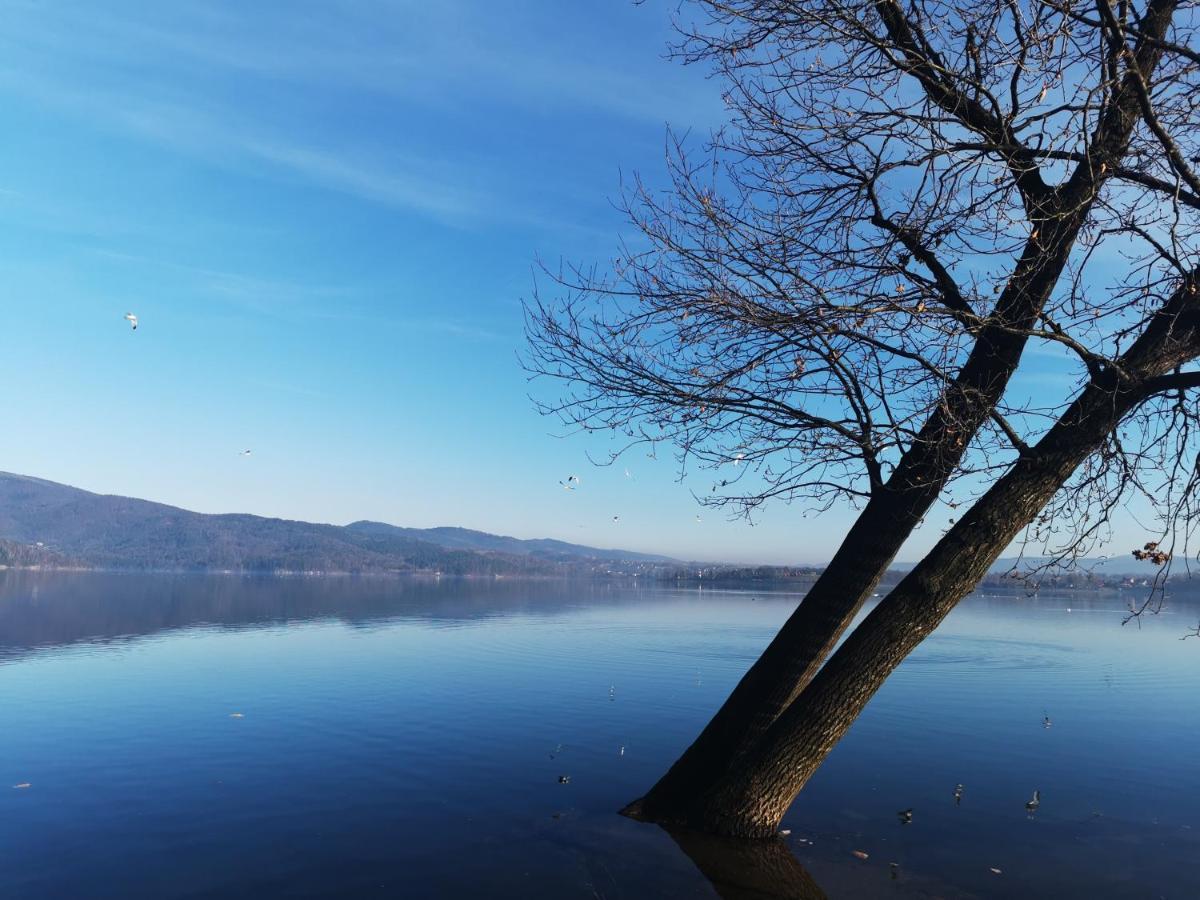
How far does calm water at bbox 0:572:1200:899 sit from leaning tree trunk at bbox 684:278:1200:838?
0.91 meters

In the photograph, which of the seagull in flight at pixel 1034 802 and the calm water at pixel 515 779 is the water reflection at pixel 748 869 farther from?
the seagull in flight at pixel 1034 802

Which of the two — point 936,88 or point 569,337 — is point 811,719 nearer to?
point 569,337

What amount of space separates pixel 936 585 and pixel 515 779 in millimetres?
8750

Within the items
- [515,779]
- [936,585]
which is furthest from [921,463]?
[515,779]

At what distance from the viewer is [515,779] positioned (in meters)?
14.0

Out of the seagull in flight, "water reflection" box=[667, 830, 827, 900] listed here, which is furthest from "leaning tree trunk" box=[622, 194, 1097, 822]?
the seagull in flight

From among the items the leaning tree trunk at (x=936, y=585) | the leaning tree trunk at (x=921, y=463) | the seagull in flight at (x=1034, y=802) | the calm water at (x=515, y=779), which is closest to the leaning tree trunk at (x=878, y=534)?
the leaning tree trunk at (x=921, y=463)

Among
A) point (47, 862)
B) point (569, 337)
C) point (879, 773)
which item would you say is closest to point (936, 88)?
point (569, 337)

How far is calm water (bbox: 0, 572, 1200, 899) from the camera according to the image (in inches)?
371

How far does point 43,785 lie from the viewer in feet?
43.3

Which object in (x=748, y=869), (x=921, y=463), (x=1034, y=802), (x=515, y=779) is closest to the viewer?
(x=921, y=463)

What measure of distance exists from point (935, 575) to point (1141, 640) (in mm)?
54644

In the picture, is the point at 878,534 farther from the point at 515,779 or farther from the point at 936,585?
the point at 515,779

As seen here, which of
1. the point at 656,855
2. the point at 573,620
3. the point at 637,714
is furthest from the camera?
the point at 573,620
